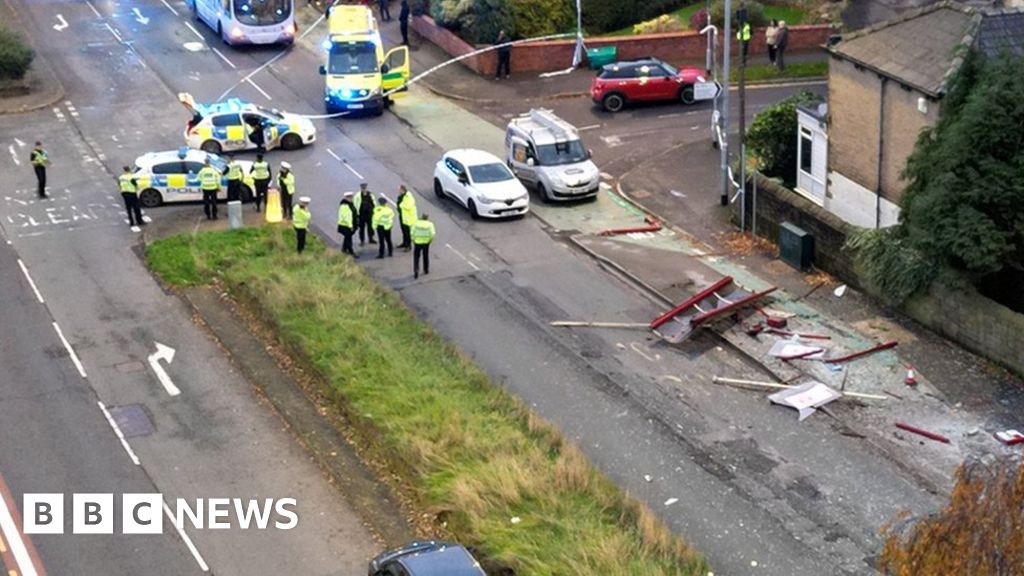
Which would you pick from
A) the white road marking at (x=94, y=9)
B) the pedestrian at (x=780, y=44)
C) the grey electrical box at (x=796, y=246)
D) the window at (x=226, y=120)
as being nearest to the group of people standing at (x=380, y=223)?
the grey electrical box at (x=796, y=246)

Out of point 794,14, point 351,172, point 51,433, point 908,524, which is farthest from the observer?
point 794,14

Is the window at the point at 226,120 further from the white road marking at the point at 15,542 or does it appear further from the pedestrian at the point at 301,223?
the white road marking at the point at 15,542

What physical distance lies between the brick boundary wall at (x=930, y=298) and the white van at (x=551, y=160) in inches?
185

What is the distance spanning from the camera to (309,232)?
1455 inches

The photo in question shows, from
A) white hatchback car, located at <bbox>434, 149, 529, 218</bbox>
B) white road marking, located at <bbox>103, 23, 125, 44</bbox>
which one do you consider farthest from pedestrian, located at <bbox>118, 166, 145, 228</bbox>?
white road marking, located at <bbox>103, 23, 125, 44</bbox>

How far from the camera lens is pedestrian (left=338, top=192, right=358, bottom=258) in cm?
3478

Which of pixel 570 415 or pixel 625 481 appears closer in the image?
pixel 625 481

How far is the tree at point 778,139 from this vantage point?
125 ft

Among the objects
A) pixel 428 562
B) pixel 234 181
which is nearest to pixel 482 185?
pixel 234 181

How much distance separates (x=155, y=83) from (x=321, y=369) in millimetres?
25095

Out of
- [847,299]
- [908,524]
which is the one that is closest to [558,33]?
[847,299]

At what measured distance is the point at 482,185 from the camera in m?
37.7

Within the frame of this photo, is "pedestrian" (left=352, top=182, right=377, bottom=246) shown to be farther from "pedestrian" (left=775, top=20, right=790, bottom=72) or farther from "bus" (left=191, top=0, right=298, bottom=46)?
"bus" (left=191, top=0, right=298, bottom=46)

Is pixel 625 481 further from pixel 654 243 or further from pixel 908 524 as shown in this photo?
pixel 654 243
